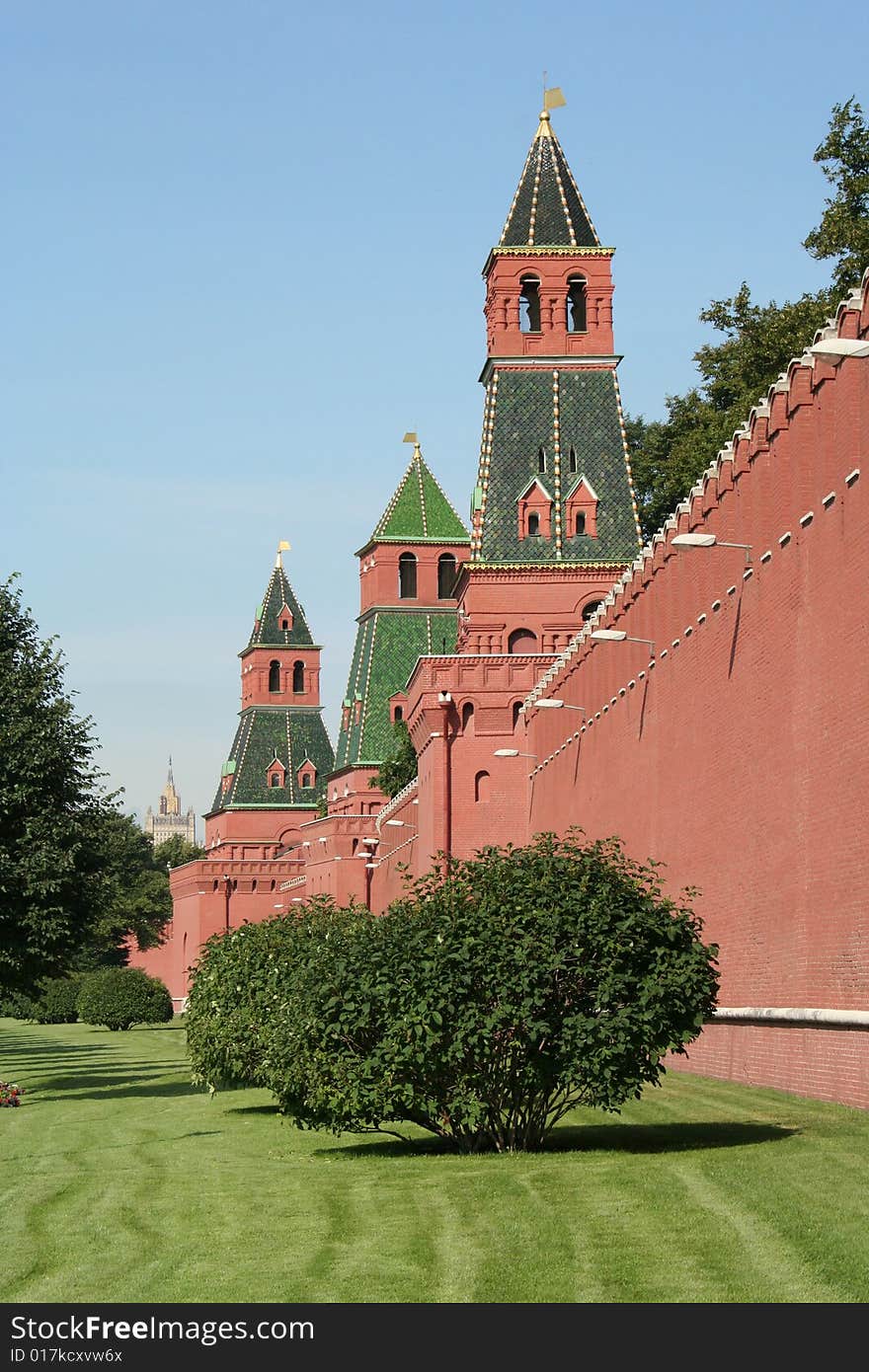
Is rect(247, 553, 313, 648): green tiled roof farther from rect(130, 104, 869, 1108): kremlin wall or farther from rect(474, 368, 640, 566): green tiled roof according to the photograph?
rect(474, 368, 640, 566): green tiled roof

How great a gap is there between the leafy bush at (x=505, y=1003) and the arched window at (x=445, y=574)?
70848 millimetres

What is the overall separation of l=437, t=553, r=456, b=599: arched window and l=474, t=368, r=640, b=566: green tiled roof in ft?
106

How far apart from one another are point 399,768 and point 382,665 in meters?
8.51

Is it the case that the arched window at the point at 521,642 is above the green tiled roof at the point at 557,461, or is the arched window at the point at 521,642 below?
below

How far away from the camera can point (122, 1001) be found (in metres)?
68.6

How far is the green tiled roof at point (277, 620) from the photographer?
355 feet

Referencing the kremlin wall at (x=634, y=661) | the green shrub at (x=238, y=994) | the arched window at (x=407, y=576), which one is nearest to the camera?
the kremlin wall at (x=634, y=661)

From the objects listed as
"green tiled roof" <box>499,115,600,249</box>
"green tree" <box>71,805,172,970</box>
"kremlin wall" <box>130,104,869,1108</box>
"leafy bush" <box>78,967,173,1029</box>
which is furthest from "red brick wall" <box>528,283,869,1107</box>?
"green tree" <box>71,805,172,970</box>

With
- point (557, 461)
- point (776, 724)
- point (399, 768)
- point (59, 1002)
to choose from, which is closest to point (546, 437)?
point (557, 461)

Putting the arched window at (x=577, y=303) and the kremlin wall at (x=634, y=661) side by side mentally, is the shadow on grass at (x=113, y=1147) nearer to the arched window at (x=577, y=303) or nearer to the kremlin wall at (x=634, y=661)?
the kremlin wall at (x=634, y=661)

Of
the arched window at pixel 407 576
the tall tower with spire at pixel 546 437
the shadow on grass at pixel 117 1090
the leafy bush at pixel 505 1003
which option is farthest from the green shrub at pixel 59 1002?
the leafy bush at pixel 505 1003

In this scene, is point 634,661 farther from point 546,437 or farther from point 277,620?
point 277,620

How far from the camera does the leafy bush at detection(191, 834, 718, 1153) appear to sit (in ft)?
48.0

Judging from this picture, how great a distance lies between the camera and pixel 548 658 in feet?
156
